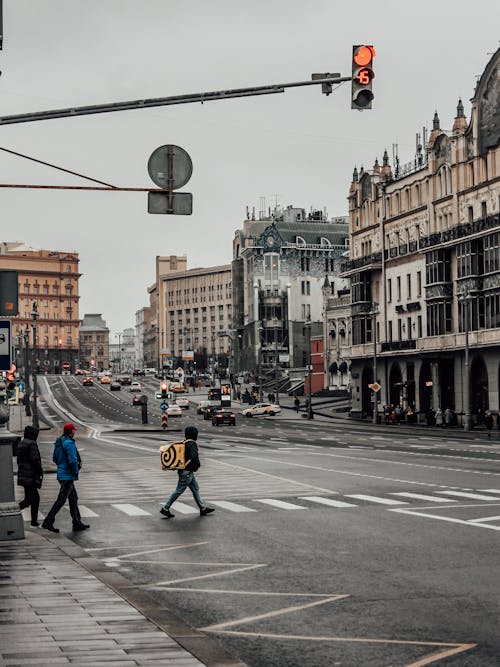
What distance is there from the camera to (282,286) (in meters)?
182

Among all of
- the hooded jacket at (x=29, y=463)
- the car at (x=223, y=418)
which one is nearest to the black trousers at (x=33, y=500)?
the hooded jacket at (x=29, y=463)

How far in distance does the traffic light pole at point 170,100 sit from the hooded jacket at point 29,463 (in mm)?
8212

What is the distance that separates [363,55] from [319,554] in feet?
22.9

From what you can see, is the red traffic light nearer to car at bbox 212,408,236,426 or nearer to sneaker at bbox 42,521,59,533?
sneaker at bbox 42,521,59,533

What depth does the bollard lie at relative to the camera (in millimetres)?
17203

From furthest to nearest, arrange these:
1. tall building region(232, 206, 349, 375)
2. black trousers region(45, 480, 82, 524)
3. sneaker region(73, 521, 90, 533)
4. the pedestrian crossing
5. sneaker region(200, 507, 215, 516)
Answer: tall building region(232, 206, 349, 375)
the pedestrian crossing
sneaker region(200, 507, 215, 516)
sneaker region(73, 521, 90, 533)
black trousers region(45, 480, 82, 524)

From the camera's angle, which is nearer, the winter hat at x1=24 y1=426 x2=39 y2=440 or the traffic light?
the traffic light

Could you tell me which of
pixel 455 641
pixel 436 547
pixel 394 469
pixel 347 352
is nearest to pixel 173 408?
pixel 347 352

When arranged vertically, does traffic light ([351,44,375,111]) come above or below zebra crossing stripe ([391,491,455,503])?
above

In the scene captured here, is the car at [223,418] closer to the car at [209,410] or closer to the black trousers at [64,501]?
the car at [209,410]

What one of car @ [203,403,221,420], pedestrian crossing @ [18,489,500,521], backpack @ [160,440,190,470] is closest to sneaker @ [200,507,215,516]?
pedestrian crossing @ [18,489,500,521]

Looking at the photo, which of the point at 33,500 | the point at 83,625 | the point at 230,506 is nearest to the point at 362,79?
the point at 83,625

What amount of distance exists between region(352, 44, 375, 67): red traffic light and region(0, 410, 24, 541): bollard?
23.9 feet

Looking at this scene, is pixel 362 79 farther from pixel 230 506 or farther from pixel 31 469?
pixel 230 506
